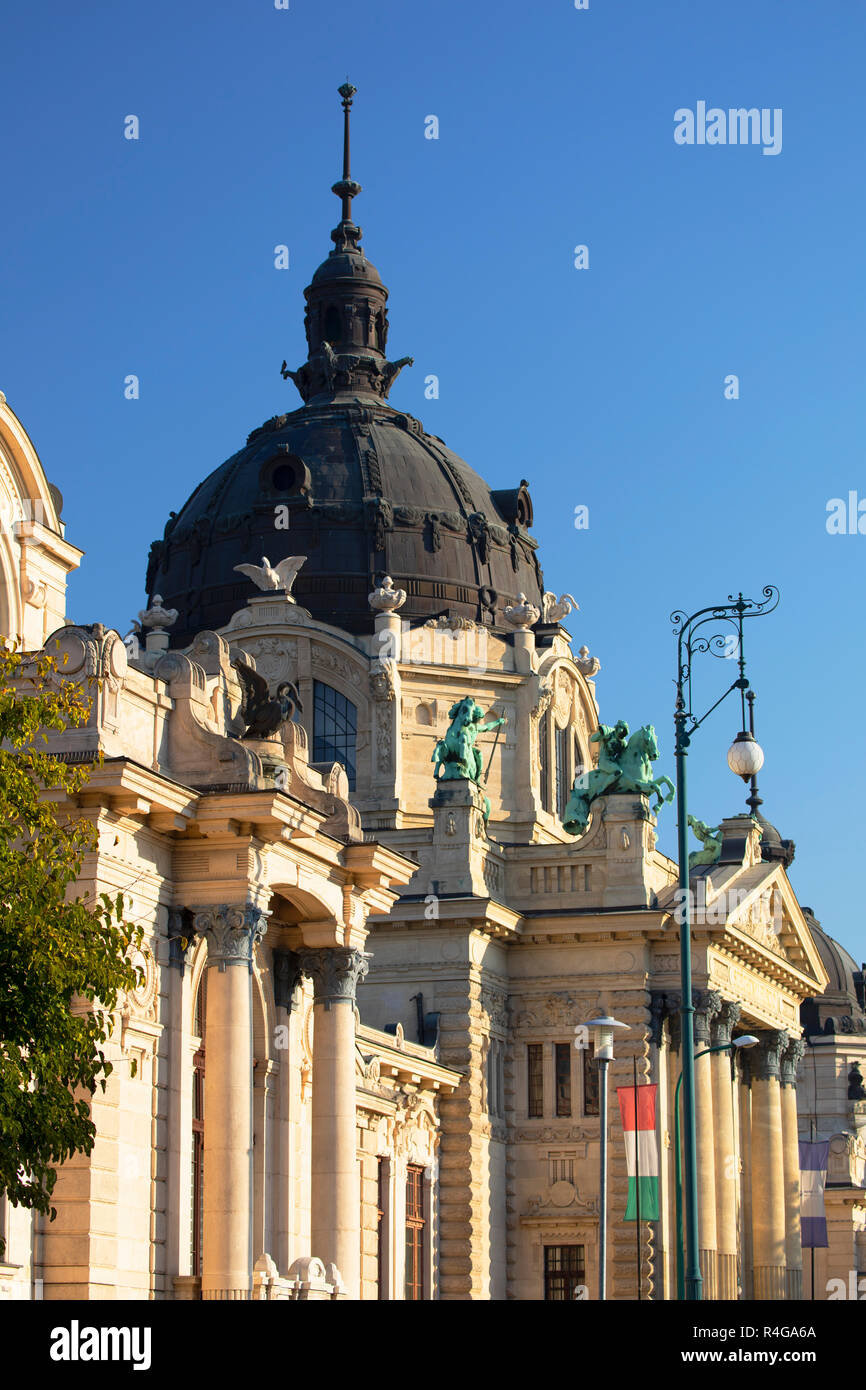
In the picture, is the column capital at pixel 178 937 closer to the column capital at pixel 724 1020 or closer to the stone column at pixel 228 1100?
the stone column at pixel 228 1100

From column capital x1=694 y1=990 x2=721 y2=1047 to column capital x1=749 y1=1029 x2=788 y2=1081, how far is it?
727 cm

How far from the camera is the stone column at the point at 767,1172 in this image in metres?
67.2

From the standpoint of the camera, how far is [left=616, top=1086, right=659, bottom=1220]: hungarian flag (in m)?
42.1

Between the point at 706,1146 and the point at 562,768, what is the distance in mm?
16123

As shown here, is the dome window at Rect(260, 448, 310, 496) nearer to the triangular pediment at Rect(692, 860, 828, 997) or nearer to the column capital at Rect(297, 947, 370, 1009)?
the triangular pediment at Rect(692, 860, 828, 997)

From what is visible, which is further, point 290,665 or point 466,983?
point 290,665

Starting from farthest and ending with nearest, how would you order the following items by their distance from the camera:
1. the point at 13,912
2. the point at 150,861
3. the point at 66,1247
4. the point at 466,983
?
the point at 466,983 < the point at 150,861 < the point at 66,1247 < the point at 13,912

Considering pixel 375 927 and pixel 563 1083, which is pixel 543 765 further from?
pixel 375 927

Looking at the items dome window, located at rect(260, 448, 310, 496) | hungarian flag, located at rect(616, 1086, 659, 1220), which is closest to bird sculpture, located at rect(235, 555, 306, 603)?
dome window, located at rect(260, 448, 310, 496)

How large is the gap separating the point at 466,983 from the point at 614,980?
14.2 feet
